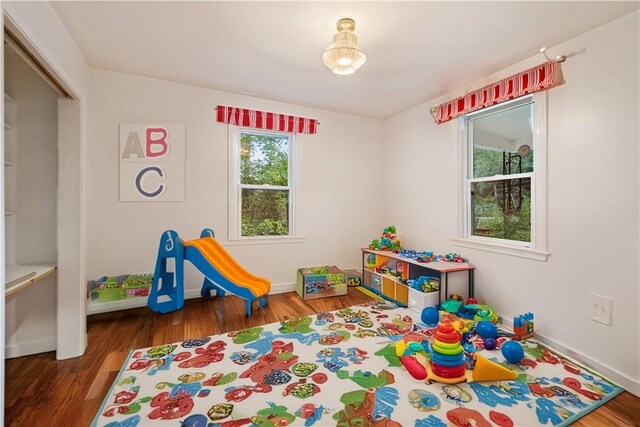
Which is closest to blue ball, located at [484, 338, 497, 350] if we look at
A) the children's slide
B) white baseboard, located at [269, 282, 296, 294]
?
the children's slide

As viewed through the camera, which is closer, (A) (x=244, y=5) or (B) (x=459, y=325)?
(A) (x=244, y=5)

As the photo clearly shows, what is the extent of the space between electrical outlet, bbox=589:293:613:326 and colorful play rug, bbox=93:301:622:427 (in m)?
0.36

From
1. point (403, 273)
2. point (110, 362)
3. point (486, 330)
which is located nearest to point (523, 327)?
point (486, 330)

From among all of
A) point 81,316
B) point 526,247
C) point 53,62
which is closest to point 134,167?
point 53,62

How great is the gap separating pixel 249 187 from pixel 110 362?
6.84 ft

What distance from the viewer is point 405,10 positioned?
5.98ft

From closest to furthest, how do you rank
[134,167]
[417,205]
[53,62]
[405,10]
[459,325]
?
[53,62]
[405,10]
[459,325]
[134,167]
[417,205]

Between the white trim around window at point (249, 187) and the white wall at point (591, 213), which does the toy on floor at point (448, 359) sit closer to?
the white wall at point (591, 213)

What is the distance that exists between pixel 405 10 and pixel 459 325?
7.80ft

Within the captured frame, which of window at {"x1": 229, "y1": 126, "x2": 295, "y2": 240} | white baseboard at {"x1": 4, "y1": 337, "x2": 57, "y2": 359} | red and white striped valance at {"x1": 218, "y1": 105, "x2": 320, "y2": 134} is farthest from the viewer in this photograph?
window at {"x1": 229, "y1": 126, "x2": 295, "y2": 240}

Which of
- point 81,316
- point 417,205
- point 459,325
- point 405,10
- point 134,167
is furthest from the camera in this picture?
point 417,205

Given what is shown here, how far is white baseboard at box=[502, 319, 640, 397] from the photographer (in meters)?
1.71

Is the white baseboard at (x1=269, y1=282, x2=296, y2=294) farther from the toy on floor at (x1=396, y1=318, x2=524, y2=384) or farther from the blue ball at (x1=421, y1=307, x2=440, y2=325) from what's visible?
the toy on floor at (x1=396, y1=318, x2=524, y2=384)

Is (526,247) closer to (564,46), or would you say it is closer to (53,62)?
(564,46)
